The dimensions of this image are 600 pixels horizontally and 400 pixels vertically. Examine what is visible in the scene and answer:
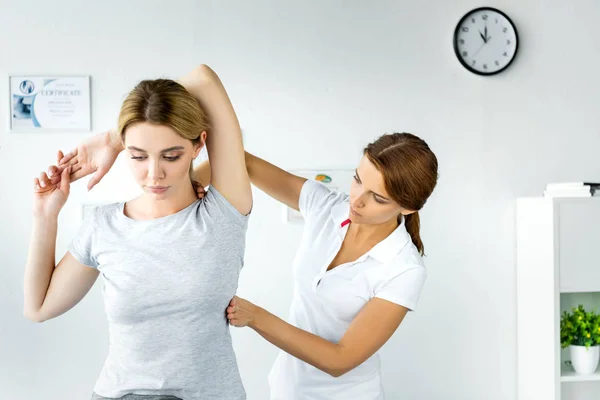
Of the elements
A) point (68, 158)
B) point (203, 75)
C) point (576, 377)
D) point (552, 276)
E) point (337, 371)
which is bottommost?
point (576, 377)

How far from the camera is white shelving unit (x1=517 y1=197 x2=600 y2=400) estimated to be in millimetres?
2834

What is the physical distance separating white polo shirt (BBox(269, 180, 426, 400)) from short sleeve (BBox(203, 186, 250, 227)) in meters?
0.45

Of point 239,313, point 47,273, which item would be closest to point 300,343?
point 239,313

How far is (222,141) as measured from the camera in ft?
4.72

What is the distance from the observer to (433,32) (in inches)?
119

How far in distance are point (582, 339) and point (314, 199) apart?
1.65 m

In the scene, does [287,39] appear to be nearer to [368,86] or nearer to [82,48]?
[368,86]

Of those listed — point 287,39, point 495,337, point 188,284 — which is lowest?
point 495,337

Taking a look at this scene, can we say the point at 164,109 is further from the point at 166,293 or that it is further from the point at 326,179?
the point at 326,179

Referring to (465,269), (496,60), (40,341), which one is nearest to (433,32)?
(496,60)

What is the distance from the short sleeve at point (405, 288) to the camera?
176cm

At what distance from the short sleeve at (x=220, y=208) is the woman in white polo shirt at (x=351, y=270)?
0.22m

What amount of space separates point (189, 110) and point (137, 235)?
0.91ft

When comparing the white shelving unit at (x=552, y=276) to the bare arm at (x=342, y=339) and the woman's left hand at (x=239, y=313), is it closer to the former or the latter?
the bare arm at (x=342, y=339)
